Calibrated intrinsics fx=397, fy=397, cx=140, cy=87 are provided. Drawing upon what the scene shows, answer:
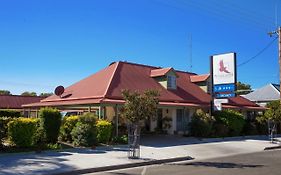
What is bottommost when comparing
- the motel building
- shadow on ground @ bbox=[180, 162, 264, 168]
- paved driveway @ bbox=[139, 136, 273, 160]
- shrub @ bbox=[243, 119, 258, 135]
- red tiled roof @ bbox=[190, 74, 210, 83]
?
shadow on ground @ bbox=[180, 162, 264, 168]

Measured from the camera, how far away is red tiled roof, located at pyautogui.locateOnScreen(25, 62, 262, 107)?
84.9 ft

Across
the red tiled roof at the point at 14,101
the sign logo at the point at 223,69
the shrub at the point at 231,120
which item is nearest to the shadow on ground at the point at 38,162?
the shrub at the point at 231,120

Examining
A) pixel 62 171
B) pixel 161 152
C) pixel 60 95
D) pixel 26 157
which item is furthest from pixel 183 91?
pixel 62 171

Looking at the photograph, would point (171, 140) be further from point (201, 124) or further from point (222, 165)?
point (222, 165)

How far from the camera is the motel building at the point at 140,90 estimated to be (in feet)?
84.9

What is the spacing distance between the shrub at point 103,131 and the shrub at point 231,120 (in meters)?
11.3

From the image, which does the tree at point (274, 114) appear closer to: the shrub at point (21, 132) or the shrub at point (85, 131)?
the shrub at point (85, 131)

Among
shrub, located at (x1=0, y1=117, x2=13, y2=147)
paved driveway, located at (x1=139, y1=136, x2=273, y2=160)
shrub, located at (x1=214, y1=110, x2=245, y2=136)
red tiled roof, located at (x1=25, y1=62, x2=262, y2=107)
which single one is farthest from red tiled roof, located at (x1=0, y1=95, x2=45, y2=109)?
shrub, located at (x1=0, y1=117, x2=13, y2=147)

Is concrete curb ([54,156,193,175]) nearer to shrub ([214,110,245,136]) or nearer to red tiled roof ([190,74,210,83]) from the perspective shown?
shrub ([214,110,245,136])

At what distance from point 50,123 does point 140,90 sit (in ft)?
30.4

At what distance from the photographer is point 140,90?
2803 centimetres

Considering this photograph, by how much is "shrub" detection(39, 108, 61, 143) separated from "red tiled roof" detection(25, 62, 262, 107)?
3782 millimetres

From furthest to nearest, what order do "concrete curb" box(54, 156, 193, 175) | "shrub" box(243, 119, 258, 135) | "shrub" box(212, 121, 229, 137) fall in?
"shrub" box(243, 119, 258, 135), "shrub" box(212, 121, 229, 137), "concrete curb" box(54, 156, 193, 175)

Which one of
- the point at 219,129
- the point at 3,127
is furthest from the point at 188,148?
the point at 3,127
